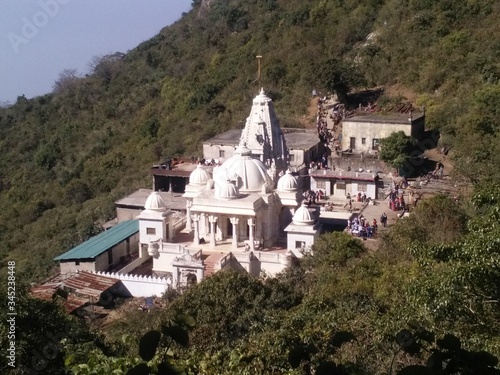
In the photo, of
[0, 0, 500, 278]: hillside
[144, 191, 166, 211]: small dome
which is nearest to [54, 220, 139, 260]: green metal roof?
[144, 191, 166, 211]: small dome

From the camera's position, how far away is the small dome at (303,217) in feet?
70.6

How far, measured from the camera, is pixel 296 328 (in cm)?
1227

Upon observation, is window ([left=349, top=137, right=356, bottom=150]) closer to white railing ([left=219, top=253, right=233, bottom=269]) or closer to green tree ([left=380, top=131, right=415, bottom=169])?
green tree ([left=380, top=131, right=415, bottom=169])

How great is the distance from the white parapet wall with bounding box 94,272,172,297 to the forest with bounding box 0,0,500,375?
82.0 inches

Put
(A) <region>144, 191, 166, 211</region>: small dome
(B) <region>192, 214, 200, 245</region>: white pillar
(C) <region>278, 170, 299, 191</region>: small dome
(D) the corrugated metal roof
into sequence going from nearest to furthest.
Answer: (D) the corrugated metal roof, (B) <region>192, 214, 200, 245</region>: white pillar, (A) <region>144, 191, 166, 211</region>: small dome, (C) <region>278, 170, 299, 191</region>: small dome

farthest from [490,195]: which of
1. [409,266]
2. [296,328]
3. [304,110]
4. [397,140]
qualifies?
[304,110]

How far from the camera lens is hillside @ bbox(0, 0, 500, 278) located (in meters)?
33.1

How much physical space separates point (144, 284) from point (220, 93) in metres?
26.2

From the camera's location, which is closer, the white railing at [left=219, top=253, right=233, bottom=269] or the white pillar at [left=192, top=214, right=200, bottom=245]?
the white railing at [left=219, top=253, right=233, bottom=269]

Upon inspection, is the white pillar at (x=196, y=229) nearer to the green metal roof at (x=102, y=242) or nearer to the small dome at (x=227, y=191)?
the small dome at (x=227, y=191)

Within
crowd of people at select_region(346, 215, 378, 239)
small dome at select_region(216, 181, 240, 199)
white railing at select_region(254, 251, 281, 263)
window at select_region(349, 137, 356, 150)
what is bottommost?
white railing at select_region(254, 251, 281, 263)

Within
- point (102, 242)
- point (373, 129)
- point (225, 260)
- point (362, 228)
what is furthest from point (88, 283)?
point (373, 129)

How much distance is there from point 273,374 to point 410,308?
2983 mm

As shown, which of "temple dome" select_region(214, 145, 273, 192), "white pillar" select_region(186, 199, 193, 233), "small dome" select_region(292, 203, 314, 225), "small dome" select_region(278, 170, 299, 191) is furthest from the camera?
"white pillar" select_region(186, 199, 193, 233)
